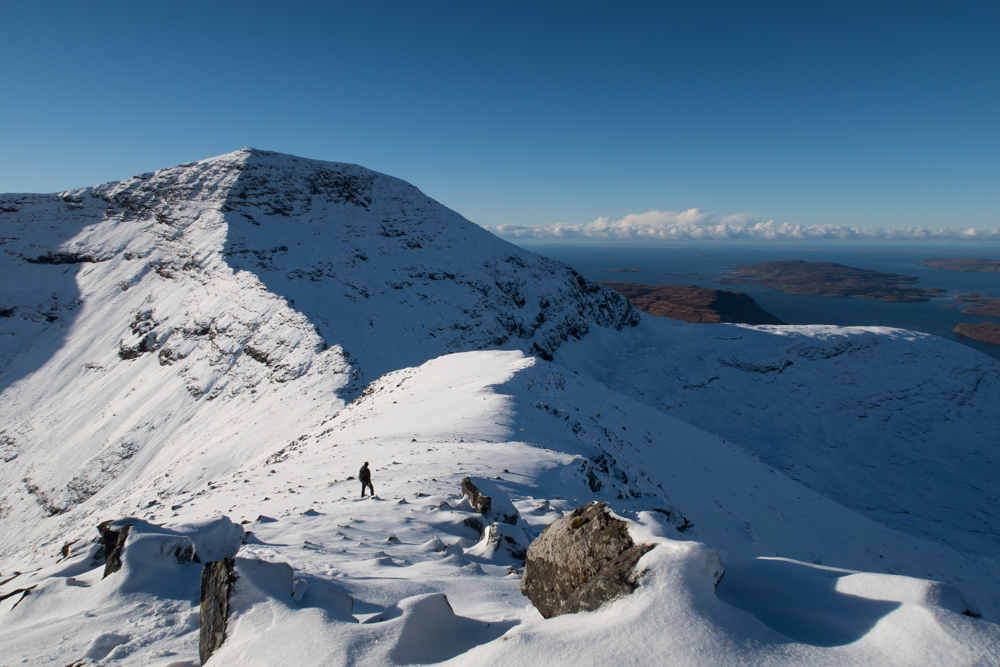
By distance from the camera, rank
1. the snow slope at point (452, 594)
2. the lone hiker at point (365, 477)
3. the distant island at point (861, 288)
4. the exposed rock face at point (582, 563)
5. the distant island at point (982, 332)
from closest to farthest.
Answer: the snow slope at point (452, 594) < the exposed rock face at point (582, 563) < the lone hiker at point (365, 477) < the distant island at point (982, 332) < the distant island at point (861, 288)

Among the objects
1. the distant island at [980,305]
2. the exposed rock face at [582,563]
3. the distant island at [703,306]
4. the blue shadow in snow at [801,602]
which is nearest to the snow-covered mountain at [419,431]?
the blue shadow in snow at [801,602]

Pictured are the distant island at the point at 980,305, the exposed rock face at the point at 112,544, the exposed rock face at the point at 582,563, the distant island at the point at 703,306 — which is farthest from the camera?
the distant island at the point at 980,305

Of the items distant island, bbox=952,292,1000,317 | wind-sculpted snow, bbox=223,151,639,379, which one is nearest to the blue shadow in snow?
wind-sculpted snow, bbox=223,151,639,379

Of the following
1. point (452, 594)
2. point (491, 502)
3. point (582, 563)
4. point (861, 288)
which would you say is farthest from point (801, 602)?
point (861, 288)

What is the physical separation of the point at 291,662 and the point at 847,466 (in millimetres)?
35410

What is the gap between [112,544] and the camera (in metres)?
5.34

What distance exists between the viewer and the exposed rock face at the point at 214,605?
138 inches

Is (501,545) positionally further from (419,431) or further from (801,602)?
(419,431)

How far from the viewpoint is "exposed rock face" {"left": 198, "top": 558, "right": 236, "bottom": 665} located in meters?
3.52

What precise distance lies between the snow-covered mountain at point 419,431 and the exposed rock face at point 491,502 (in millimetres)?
459

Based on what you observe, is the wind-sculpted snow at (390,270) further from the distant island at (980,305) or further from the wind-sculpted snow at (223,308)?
the distant island at (980,305)

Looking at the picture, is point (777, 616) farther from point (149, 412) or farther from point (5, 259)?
point (5, 259)

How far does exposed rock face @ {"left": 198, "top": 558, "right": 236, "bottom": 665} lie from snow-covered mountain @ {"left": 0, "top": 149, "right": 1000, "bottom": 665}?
0.72ft

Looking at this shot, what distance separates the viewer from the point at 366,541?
6875 millimetres
